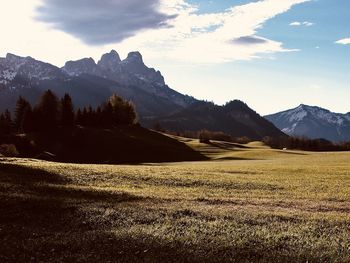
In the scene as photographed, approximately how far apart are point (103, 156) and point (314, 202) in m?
92.9

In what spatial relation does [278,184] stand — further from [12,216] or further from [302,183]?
[12,216]

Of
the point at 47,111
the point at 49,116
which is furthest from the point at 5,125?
the point at 49,116

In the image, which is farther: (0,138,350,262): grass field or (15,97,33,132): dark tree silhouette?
(15,97,33,132): dark tree silhouette

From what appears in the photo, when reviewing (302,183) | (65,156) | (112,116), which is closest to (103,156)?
(65,156)

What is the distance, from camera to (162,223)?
24.7 meters

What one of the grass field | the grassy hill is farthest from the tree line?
the grass field

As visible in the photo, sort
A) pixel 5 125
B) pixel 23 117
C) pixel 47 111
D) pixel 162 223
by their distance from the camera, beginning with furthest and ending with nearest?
pixel 5 125
pixel 47 111
pixel 23 117
pixel 162 223

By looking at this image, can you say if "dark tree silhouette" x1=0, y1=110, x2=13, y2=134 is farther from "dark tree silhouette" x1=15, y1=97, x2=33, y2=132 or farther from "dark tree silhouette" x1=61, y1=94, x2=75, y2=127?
"dark tree silhouette" x1=61, y1=94, x2=75, y2=127

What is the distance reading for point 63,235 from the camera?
22.0 meters

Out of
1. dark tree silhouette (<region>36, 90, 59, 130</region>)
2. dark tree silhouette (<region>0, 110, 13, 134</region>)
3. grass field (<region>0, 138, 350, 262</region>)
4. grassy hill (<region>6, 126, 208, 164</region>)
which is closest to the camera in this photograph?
grass field (<region>0, 138, 350, 262</region>)

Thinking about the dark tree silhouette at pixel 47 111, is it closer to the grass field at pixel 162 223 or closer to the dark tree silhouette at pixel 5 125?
the dark tree silhouette at pixel 5 125

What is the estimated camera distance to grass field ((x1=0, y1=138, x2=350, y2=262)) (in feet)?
65.5

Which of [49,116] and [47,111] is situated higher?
[47,111]

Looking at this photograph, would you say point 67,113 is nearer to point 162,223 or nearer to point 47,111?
point 47,111
